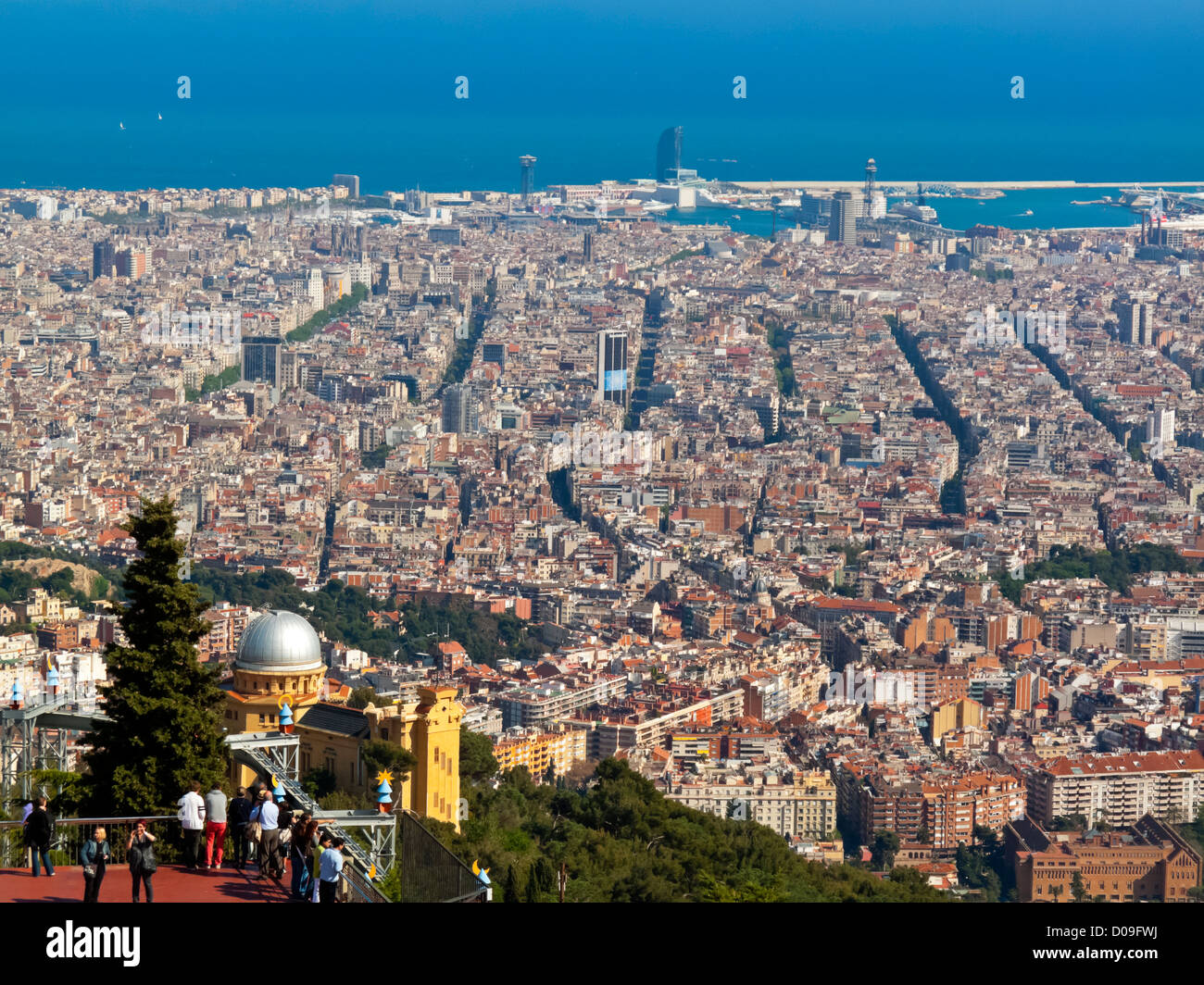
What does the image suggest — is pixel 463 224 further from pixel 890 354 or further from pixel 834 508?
pixel 834 508

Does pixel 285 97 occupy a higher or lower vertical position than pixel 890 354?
higher

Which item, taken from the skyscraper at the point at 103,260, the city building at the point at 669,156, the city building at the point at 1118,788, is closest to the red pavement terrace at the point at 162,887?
the city building at the point at 1118,788

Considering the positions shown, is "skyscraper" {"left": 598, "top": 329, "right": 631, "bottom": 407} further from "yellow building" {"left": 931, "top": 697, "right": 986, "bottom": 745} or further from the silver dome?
the silver dome

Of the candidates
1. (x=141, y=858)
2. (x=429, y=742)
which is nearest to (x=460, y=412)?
(x=429, y=742)

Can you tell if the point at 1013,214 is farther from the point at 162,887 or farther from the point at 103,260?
the point at 162,887

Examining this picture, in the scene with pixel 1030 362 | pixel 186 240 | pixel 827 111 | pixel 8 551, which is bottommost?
pixel 8 551

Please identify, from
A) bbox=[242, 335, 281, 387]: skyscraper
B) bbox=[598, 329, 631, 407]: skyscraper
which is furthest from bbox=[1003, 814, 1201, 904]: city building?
bbox=[242, 335, 281, 387]: skyscraper

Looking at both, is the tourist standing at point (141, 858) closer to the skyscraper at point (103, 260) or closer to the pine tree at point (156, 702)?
the pine tree at point (156, 702)
